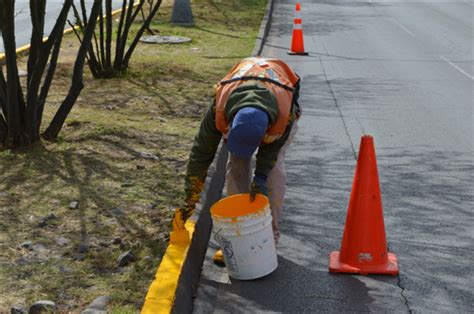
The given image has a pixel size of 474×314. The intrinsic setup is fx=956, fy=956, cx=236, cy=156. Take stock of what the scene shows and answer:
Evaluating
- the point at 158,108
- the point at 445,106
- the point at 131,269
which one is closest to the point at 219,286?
the point at 131,269

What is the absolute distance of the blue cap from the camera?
16.4ft

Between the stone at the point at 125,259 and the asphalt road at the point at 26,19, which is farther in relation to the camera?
the asphalt road at the point at 26,19

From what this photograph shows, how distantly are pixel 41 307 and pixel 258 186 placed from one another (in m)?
1.46

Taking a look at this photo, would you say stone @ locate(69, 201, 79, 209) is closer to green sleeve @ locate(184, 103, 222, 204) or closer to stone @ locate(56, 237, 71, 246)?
stone @ locate(56, 237, 71, 246)

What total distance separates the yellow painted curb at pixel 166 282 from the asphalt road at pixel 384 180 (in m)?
0.22

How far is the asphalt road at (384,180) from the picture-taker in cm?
544

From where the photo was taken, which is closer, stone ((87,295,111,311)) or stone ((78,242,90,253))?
stone ((87,295,111,311))

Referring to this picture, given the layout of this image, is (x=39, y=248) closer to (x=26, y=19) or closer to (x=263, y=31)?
(x=263, y=31)

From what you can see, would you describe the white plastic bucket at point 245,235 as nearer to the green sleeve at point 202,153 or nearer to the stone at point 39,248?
the green sleeve at point 202,153

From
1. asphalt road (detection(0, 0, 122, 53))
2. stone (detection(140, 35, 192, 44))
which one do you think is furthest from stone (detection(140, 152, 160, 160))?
stone (detection(140, 35, 192, 44))

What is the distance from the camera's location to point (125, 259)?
5.57m

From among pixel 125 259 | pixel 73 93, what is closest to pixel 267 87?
pixel 125 259

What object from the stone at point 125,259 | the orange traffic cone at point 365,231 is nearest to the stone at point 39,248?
the stone at point 125,259

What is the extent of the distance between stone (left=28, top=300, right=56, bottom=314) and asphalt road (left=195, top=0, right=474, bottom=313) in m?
0.86
